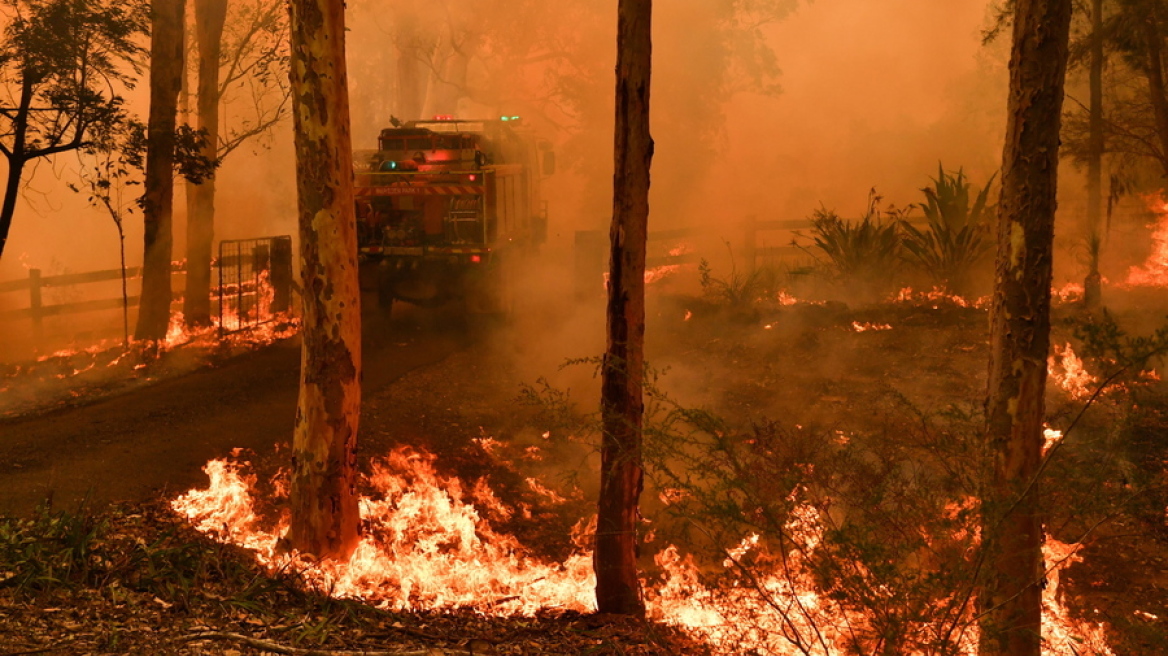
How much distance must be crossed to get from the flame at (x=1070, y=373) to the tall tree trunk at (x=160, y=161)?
433 inches

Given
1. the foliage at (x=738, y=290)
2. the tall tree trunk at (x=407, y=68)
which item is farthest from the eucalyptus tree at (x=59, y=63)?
the tall tree trunk at (x=407, y=68)

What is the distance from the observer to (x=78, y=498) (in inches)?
262

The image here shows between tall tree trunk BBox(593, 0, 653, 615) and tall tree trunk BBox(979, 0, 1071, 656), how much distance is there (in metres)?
1.96

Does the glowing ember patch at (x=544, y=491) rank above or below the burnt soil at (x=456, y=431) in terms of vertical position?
below

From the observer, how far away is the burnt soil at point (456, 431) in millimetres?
4977

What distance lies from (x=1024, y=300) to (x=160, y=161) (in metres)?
10.7

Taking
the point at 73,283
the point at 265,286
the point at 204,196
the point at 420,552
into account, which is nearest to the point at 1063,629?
the point at 420,552

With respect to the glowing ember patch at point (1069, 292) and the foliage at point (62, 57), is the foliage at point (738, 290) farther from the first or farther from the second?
the foliage at point (62, 57)

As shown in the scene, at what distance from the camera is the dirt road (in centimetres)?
705

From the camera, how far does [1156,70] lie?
12336mm

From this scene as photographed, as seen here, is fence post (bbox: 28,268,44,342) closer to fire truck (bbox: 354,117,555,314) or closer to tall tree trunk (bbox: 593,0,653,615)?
fire truck (bbox: 354,117,555,314)

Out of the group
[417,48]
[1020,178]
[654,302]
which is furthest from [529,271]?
[417,48]

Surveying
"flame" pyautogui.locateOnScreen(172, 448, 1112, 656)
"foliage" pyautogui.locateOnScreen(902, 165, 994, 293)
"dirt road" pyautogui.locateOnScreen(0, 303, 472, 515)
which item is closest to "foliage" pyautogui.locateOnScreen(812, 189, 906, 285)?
"foliage" pyautogui.locateOnScreen(902, 165, 994, 293)

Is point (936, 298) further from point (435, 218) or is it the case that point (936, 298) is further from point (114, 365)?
point (114, 365)
